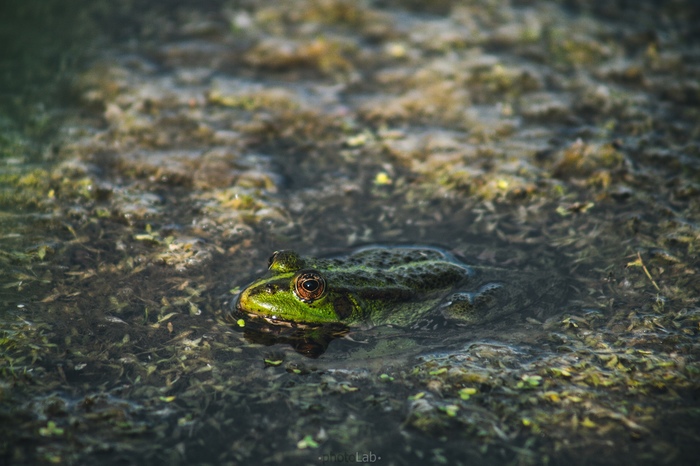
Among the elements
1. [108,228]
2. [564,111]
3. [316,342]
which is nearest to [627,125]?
[564,111]

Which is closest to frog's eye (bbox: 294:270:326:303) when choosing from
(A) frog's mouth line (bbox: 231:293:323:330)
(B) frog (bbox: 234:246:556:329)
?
(B) frog (bbox: 234:246:556:329)

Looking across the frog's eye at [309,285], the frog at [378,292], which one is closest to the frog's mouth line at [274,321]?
the frog at [378,292]

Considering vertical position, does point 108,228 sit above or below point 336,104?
below

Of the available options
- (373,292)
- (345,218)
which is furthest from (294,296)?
(345,218)

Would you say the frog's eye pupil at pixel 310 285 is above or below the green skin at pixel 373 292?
above

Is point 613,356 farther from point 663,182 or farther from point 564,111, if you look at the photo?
point 564,111

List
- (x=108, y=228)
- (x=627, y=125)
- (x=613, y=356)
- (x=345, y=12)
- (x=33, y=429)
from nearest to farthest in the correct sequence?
(x=33, y=429), (x=613, y=356), (x=108, y=228), (x=627, y=125), (x=345, y=12)

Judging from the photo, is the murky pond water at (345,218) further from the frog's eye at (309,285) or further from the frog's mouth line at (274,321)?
the frog's eye at (309,285)

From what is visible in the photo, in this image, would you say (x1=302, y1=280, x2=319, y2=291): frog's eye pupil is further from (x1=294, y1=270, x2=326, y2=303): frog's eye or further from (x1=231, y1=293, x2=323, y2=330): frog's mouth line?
(x1=231, y1=293, x2=323, y2=330): frog's mouth line
